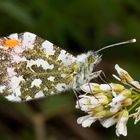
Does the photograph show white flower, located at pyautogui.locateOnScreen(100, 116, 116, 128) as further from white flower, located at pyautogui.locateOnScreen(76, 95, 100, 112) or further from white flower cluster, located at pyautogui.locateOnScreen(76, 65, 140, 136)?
white flower, located at pyautogui.locateOnScreen(76, 95, 100, 112)

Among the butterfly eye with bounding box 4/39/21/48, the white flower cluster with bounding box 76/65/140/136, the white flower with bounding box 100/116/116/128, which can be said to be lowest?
the white flower with bounding box 100/116/116/128

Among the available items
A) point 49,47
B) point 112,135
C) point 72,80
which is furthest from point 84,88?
point 112,135

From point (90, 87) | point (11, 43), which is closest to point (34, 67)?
point (11, 43)

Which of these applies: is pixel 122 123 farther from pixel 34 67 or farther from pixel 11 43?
pixel 11 43

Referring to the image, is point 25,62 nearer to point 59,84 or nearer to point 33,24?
point 59,84

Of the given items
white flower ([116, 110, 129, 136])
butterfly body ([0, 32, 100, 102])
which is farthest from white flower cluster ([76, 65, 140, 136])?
butterfly body ([0, 32, 100, 102])

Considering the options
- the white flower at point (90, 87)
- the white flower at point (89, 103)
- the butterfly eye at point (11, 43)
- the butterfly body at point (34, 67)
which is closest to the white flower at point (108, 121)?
the white flower at point (89, 103)

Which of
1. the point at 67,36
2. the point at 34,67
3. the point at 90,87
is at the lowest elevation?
the point at 90,87
